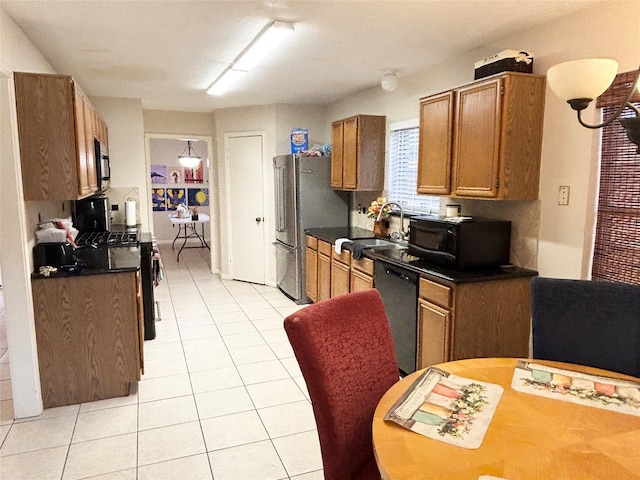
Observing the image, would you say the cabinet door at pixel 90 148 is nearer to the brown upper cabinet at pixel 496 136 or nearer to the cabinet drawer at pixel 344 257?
the cabinet drawer at pixel 344 257

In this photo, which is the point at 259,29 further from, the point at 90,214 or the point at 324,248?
the point at 90,214

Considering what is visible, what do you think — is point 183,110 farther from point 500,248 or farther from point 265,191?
point 500,248

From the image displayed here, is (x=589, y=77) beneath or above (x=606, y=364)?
above

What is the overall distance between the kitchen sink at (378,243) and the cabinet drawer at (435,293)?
85 centimetres

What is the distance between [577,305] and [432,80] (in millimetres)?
2491

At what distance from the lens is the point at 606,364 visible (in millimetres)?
1854

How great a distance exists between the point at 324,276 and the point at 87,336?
2374mm

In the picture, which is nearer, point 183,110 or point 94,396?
point 94,396

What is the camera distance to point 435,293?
2840 millimetres

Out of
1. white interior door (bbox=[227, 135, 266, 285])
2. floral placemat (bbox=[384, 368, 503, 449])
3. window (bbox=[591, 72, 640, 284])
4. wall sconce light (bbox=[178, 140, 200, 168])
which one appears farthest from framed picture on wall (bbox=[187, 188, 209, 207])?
floral placemat (bbox=[384, 368, 503, 449])

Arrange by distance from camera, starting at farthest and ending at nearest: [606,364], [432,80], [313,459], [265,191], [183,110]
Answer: [183,110] → [265,191] → [432,80] → [313,459] → [606,364]

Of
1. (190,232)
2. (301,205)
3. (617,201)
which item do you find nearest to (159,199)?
(190,232)

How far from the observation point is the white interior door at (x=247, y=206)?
19.5 feet

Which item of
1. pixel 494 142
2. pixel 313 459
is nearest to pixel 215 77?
pixel 494 142
